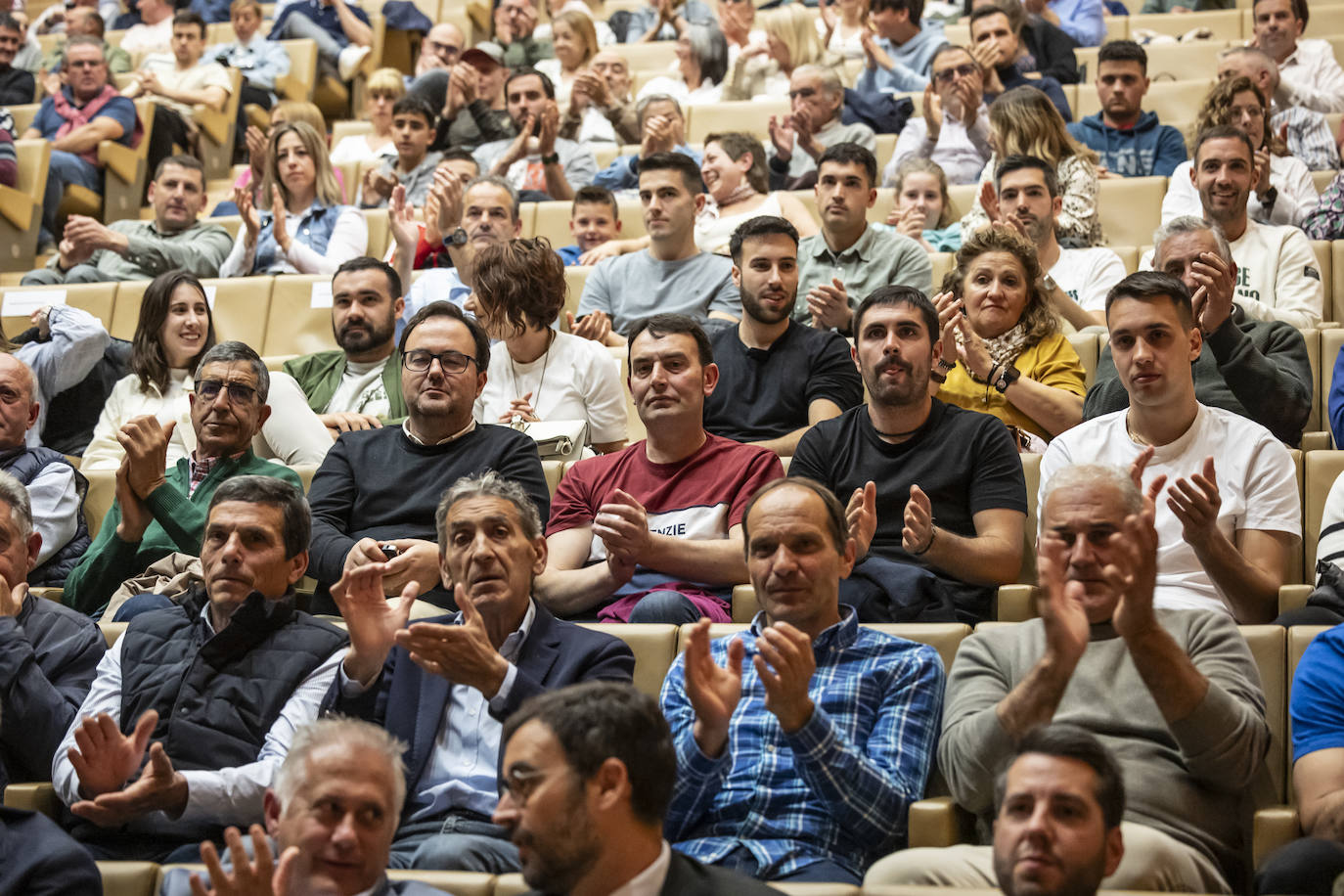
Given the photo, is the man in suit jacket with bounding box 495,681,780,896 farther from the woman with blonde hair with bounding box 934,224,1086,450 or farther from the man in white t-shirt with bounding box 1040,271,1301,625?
the woman with blonde hair with bounding box 934,224,1086,450

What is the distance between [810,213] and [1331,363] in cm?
181

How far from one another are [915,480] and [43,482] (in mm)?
1759

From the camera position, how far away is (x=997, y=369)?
3.00 m

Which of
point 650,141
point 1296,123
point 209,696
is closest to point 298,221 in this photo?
point 650,141

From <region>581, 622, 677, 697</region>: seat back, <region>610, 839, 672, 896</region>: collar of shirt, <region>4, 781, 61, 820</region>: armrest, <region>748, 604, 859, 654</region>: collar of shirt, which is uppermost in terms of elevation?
<region>748, 604, 859, 654</region>: collar of shirt

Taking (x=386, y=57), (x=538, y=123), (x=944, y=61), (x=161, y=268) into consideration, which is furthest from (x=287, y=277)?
(x=386, y=57)

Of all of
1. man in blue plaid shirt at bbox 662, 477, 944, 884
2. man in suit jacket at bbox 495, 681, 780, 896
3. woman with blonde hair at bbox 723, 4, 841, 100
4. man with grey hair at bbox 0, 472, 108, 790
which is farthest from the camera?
woman with blonde hair at bbox 723, 4, 841, 100

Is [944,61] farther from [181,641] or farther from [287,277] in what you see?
[181,641]

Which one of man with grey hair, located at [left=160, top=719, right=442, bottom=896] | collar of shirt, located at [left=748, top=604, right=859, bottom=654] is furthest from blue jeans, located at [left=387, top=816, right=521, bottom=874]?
collar of shirt, located at [left=748, top=604, right=859, bottom=654]

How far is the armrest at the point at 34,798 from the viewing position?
6.93 feet

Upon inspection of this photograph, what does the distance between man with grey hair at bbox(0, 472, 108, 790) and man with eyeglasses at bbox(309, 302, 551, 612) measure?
1.44 feet

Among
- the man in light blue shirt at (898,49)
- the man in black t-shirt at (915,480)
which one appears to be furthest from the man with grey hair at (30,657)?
the man in light blue shirt at (898,49)

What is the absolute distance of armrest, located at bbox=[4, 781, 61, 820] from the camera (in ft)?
6.93

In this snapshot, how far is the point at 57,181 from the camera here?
5.32 metres
